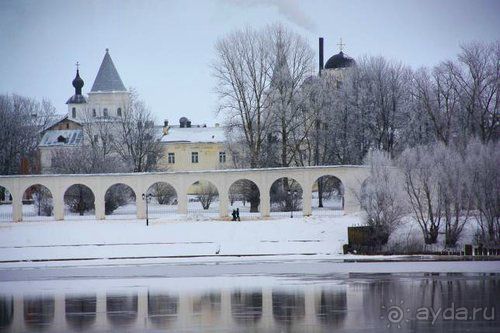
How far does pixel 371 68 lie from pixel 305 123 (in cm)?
636

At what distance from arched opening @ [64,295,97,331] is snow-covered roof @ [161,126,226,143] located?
59775 mm

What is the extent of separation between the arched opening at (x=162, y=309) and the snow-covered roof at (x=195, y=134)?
60.0m

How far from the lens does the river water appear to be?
26984 millimetres

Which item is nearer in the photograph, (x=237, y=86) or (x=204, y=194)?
(x=237, y=86)

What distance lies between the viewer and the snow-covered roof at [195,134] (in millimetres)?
93625

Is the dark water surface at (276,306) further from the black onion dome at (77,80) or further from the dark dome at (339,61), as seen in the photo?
the black onion dome at (77,80)

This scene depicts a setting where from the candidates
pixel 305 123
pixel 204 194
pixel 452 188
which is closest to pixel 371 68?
pixel 305 123

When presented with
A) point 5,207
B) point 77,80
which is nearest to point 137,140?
point 5,207

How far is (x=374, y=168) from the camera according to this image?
5222cm

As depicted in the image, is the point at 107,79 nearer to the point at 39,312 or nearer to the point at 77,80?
the point at 77,80

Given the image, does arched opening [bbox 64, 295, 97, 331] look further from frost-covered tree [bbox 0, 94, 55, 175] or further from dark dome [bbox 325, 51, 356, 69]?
dark dome [bbox 325, 51, 356, 69]

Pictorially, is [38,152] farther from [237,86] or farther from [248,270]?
[248,270]

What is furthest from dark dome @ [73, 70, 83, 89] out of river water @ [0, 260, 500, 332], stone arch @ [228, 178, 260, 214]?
river water @ [0, 260, 500, 332]

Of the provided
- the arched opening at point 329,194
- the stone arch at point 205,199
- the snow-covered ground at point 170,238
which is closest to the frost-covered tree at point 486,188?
the snow-covered ground at point 170,238
